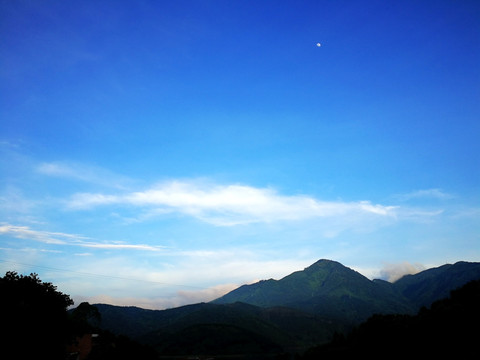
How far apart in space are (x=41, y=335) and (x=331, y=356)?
67899mm

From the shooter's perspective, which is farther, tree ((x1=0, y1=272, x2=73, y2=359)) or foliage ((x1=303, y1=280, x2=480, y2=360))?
foliage ((x1=303, y1=280, x2=480, y2=360))

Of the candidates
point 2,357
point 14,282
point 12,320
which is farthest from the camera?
point 14,282

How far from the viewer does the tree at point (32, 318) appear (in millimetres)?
39219

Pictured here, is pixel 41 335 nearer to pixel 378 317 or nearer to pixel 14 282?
pixel 14 282

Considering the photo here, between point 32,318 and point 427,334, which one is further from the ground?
point 32,318

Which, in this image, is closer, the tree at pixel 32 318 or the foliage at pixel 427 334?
the tree at pixel 32 318

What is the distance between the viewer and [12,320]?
39688 millimetres

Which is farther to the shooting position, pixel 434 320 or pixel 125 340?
pixel 125 340

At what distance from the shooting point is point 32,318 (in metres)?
41.5

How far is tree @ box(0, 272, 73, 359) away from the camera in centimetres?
3922

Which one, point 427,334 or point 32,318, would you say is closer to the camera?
point 32,318

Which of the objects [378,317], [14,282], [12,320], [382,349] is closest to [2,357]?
[12,320]

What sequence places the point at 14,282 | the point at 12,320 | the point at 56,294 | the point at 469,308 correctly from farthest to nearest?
1. the point at 469,308
2. the point at 56,294
3. the point at 14,282
4. the point at 12,320

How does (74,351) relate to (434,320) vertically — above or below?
below
